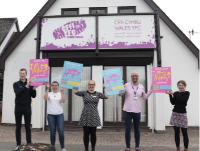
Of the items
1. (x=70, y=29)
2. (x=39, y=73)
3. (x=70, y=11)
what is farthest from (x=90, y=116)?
(x=70, y=11)

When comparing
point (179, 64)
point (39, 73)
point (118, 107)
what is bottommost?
point (118, 107)

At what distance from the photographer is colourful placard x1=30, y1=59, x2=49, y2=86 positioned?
4.61m

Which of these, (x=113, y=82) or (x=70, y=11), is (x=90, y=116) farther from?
(x=70, y=11)

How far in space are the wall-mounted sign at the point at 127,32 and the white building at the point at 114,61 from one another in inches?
7.5

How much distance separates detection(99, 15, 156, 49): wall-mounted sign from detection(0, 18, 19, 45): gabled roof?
649cm

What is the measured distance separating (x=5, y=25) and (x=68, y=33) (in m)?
6.86

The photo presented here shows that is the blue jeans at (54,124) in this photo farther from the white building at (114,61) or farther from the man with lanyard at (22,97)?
the white building at (114,61)

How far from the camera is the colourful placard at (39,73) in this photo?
4.61 meters

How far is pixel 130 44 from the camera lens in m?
7.66

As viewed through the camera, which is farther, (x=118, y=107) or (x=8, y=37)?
(x=8, y=37)

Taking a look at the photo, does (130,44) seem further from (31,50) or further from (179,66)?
(31,50)

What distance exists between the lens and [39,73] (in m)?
4.71

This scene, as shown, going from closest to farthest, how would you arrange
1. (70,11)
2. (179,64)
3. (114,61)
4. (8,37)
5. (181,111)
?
(181,111) < (114,61) < (179,64) < (70,11) < (8,37)

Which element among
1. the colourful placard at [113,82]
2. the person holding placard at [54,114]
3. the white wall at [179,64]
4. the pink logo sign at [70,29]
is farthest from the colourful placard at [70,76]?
the white wall at [179,64]
